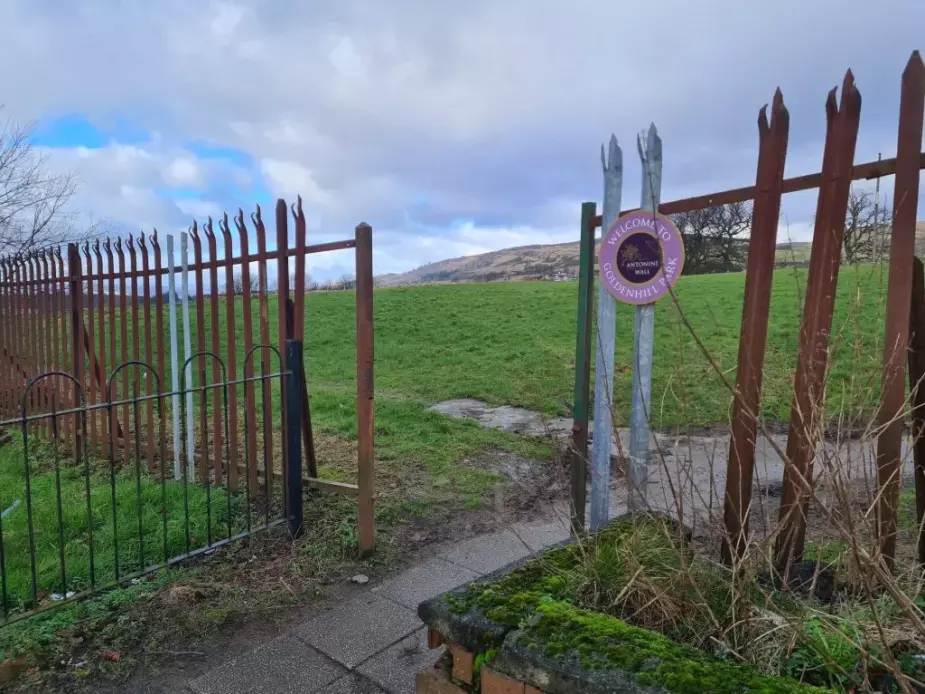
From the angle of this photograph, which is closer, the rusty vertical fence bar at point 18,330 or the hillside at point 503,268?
the rusty vertical fence bar at point 18,330

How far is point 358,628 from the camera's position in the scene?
9.41 ft

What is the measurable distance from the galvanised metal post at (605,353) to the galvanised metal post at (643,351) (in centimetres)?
13

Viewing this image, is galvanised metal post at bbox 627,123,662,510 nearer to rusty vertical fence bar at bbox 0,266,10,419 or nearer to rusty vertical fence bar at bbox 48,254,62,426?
rusty vertical fence bar at bbox 48,254,62,426

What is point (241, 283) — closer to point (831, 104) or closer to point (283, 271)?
point (283, 271)

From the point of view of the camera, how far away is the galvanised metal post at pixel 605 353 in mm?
Result: 2791

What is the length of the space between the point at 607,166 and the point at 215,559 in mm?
3154

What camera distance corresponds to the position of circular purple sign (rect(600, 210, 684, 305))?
249 centimetres

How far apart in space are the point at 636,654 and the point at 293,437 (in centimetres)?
279

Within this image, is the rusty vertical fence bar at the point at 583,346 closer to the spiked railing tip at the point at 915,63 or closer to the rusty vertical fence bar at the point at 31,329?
the spiked railing tip at the point at 915,63

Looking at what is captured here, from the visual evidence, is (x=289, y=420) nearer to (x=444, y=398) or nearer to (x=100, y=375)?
(x=100, y=375)

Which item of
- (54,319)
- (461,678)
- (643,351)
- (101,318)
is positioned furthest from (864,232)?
(54,319)

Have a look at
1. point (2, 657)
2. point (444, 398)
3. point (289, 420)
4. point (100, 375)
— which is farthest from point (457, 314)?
point (2, 657)

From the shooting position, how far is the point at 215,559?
3.56 meters

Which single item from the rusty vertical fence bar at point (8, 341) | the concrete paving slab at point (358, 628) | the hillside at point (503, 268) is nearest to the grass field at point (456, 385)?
the rusty vertical fence bar at point (8, 341)
